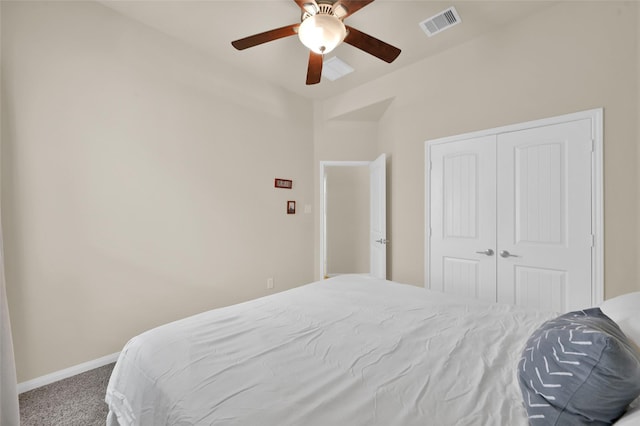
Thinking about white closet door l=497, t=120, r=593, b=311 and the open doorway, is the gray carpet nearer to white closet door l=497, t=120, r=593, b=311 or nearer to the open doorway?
white closet door l=497, t=120, r=593, b=311

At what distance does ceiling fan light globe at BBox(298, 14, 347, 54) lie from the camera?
179 cm

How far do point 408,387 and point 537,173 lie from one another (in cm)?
231

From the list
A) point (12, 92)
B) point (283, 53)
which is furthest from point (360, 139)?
point (12, 92)

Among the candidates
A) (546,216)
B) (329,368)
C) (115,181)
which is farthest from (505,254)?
(115,181)

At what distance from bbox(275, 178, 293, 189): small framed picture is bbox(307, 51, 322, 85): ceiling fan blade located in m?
1.51

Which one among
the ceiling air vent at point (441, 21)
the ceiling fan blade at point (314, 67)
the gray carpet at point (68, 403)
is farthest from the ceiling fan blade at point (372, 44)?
the gray carpet at point (68, 403)

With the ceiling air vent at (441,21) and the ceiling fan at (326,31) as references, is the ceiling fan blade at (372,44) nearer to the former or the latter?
the ceiling fan at (326,31)

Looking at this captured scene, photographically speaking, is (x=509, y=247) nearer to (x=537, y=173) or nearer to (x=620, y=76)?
(x=537, y=173)

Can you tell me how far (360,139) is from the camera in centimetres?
413

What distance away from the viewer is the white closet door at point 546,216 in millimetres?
2156

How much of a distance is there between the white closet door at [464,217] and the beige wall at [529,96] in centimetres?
17

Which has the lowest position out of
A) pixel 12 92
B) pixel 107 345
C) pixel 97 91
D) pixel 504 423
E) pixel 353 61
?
pixel 107 345

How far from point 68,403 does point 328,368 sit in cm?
199

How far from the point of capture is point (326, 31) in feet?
A: 5.97
